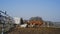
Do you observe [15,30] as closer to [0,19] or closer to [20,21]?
[0,19]

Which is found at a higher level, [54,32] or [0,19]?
[0,19]

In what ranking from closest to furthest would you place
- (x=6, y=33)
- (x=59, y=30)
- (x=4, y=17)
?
(x=6, y=33) → (x=59, y=30) → (x=4, y=17)

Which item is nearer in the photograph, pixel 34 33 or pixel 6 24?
pixel 34 33

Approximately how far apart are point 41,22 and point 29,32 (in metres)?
3.34

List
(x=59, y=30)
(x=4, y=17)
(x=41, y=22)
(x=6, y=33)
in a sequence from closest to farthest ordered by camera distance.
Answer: (x=6, y=33) < (x=59, y=30) < (x=4, y=17) < (x=41, y=22)

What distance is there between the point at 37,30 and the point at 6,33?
68.5 inches

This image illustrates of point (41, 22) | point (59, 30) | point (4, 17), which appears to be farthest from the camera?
point (41, 22)

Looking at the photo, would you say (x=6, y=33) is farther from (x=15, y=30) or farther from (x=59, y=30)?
(x=59, y=30)

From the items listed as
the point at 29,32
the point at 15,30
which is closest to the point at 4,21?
the point at 15,30

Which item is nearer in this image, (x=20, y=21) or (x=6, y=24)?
(x=6, y=24)

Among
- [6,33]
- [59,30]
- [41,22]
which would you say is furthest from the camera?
[41,22]

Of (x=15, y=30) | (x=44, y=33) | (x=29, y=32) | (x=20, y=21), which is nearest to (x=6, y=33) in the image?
(x=15, y=30)

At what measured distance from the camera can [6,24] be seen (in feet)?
29.5

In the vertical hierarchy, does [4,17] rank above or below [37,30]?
above
